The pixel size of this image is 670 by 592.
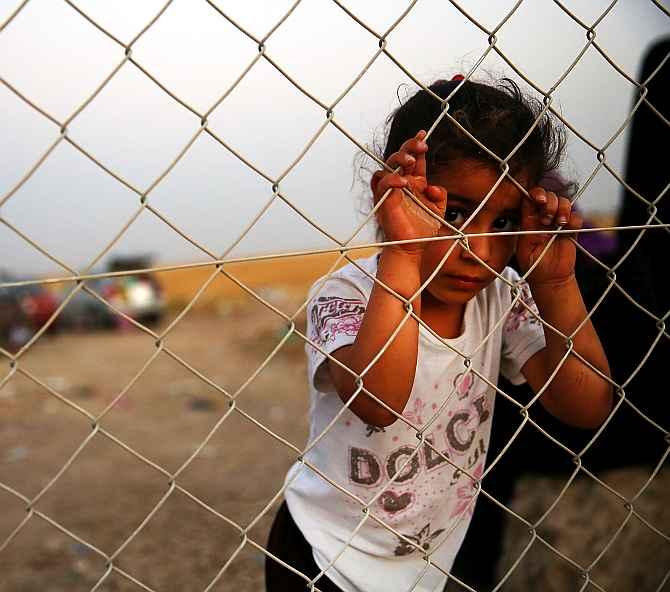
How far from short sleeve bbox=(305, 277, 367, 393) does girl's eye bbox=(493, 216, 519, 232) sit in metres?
0.28

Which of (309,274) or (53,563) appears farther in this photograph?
(309,274)

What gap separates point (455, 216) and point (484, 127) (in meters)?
0.17

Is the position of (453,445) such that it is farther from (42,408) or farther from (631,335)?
(42,408)

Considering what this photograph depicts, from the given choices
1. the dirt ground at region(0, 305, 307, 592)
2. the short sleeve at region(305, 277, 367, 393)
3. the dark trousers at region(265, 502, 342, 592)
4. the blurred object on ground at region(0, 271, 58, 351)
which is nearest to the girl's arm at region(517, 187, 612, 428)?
the short sleeve at region(305, 277, 367, 393)

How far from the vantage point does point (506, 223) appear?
57.5 inches

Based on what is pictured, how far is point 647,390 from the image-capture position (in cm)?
241

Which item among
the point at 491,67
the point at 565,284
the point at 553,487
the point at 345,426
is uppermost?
the point at 491,67

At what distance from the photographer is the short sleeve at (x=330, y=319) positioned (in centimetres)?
132

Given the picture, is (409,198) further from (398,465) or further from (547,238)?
(398,465)

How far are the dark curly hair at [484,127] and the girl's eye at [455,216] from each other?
9 cm

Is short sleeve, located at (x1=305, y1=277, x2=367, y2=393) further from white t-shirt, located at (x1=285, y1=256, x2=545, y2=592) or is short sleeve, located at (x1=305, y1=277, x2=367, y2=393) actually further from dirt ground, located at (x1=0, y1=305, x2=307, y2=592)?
dirt ground, located at (x1=0, y1=305, x2=307, y2=592)

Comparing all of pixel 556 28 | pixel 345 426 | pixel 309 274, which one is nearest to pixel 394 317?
pixel 345 426

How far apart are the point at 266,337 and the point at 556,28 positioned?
6796 millimetres

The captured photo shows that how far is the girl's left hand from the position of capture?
4.53 ft
